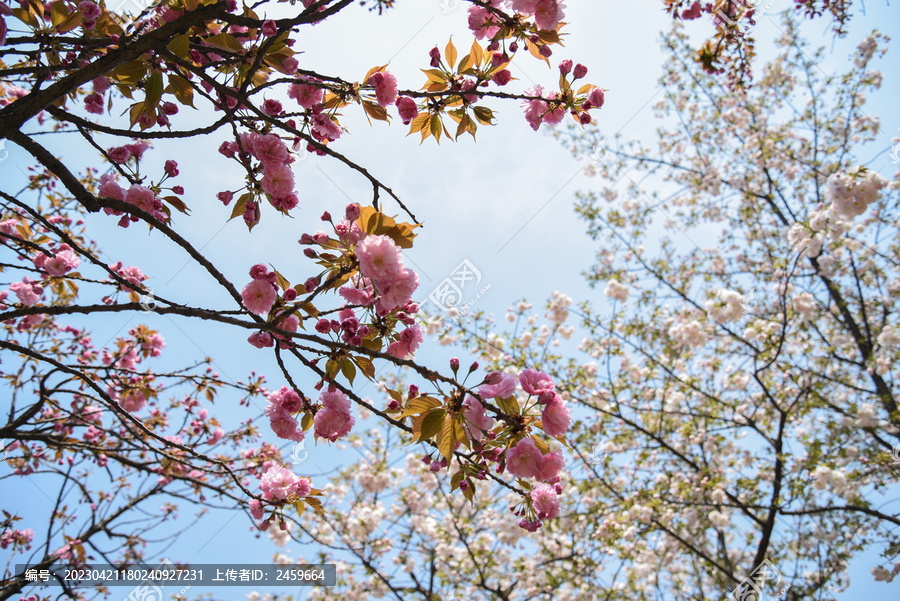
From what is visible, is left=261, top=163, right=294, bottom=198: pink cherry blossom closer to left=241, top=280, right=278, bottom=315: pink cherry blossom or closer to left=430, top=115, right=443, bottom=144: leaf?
left=241, top=280, right=278, bottom=315: pink cherry blossom

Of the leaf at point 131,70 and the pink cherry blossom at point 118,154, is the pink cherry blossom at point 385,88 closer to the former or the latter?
the leaf at point 131,70

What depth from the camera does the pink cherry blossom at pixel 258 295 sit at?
118cm

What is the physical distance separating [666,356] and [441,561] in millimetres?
3593

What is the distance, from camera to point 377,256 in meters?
1.04

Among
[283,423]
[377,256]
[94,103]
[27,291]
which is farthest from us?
[27,291]

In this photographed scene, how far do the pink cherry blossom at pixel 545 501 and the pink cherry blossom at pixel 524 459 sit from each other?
0.89ft

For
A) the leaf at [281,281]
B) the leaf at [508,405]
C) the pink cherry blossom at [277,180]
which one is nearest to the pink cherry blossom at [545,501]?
the leaf at [508,405]

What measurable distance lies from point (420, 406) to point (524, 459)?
11.4 inches

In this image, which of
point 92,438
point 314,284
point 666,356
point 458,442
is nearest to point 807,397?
point 666,356

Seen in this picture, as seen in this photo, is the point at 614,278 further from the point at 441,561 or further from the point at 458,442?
the point at 458,442

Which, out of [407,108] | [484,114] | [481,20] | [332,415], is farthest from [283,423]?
[481,20]

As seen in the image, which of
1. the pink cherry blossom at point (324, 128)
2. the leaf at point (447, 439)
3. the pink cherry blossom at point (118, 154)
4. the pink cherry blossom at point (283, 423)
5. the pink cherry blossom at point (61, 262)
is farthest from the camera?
the pink cherry blossom at point (61, 262)

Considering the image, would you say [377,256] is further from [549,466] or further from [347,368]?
[549,466]

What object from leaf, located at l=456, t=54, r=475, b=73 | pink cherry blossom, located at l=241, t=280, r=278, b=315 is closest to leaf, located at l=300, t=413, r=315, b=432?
pink cherry blossom, located at l=241, t=280, r=278, b=315
